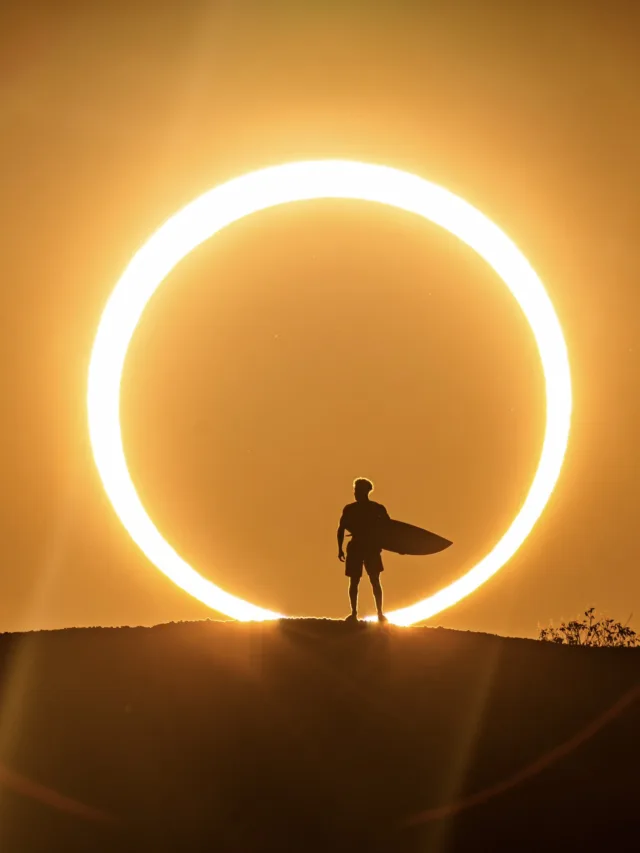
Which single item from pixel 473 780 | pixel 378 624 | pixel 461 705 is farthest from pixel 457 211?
pixel 473 780

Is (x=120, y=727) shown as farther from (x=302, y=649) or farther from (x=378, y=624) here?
(x=378, y=624)

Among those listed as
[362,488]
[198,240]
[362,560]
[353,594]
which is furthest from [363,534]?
[198,240]

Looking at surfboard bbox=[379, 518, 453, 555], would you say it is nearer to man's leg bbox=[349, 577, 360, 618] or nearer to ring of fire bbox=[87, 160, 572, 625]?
man's leg bbox=[349, 577, 360, 618]

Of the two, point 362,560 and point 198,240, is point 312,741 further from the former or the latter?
point 198,240

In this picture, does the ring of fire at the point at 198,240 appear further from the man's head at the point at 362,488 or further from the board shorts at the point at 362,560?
the man's head at the point at 362,488

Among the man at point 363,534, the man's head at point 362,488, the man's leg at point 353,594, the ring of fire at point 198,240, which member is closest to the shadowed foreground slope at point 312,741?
the man's leg at point 353,594
